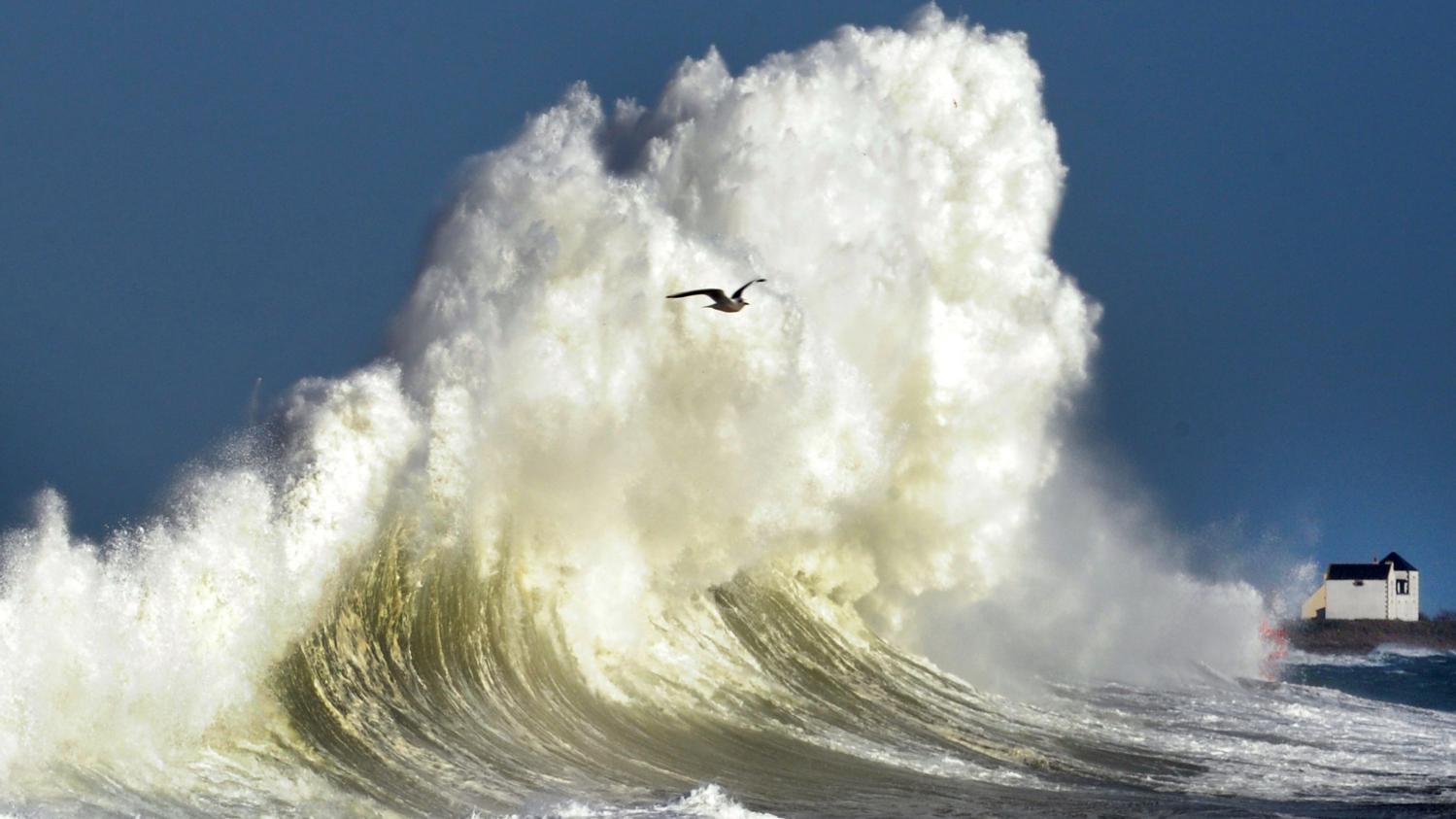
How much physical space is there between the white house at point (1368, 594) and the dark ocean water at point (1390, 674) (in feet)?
19.1

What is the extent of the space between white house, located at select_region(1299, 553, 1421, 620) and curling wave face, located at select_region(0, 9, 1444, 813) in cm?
3768

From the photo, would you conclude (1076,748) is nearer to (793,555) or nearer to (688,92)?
(793,555)

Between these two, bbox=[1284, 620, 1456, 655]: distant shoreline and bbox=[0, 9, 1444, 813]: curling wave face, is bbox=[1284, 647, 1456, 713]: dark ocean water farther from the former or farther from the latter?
bbox=[0, 9, 1444, 813]: curling wave face

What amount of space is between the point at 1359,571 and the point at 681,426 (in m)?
52.0

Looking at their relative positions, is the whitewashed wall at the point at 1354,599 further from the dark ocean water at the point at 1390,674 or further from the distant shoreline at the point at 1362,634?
the dark ocean water at the point at 1390,674

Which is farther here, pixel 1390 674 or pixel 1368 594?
pixel 1368 594

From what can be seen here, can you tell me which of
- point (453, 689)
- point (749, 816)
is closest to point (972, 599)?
point (453, 689)

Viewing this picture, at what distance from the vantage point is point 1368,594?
225 feet

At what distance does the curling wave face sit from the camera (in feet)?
55.9

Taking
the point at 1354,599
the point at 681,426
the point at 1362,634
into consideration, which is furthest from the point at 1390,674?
the point at 681,426

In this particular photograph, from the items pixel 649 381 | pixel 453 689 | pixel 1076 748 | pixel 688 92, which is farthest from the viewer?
pixel 688 92

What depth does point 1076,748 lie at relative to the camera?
72.7 ft

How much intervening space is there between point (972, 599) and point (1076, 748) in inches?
275

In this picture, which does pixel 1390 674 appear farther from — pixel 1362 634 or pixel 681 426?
pixel 681 426
